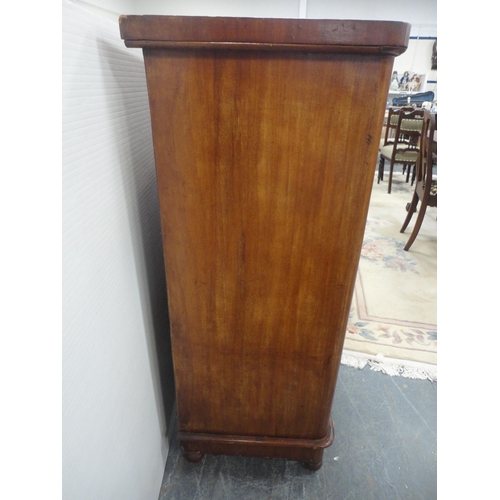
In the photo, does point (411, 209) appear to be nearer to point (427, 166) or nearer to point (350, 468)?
point (427, 166)

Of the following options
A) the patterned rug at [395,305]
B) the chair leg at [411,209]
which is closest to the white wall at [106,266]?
the patterned rug at [395,305]

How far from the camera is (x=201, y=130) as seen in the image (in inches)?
20.0

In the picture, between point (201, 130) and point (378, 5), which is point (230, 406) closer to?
point (201, 130)

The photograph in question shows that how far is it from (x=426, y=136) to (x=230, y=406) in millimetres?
1670

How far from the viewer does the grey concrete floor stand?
828 millimetres

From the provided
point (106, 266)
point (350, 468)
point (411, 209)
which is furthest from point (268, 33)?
point (411, 209)

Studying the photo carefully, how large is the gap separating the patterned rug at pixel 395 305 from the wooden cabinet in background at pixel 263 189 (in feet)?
1.80

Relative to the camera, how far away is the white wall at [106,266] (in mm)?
395

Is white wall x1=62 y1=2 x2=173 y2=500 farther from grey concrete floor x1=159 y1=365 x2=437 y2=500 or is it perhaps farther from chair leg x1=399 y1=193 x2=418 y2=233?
chair leg x1=399 y1=193 x2=418 y2=233

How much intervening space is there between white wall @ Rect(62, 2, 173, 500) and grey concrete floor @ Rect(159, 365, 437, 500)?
132 mm

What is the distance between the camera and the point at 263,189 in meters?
0.55

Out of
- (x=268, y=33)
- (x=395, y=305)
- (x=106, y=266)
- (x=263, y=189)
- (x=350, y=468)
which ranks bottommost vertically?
(x=350, y=468)

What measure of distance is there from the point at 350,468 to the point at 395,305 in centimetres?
80
